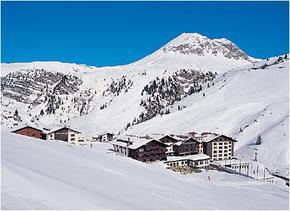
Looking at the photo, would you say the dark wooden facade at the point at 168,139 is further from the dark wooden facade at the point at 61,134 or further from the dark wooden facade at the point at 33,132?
the dark wooden facade at the point at 33,132

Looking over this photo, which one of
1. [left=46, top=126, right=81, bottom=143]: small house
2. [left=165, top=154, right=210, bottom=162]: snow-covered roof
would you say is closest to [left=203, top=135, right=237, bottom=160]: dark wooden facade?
[left=165, top=154, right=210, bottom=162]: snow-covered roof

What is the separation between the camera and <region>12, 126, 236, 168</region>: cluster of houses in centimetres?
8106

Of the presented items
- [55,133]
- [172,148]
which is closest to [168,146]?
[172,148]

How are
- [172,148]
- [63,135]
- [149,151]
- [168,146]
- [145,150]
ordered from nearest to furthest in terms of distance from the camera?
[145,150]
[149,151]
[168,146]
[172,148]
[63,135]

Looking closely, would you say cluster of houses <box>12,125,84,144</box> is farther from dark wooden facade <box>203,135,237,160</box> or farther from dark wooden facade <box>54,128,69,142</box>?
dark wooden facade <box>203,135,237,160</box>

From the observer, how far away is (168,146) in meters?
88.1

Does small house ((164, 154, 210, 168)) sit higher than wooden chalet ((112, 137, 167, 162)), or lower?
lower

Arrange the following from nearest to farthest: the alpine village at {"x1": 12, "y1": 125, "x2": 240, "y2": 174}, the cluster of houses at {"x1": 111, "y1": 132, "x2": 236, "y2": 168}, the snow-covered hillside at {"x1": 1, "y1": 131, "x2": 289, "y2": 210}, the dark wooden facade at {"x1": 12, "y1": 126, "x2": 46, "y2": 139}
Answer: the snow-covered hillside at {"x1": 1, "y1": 131, "x2": 289, "y2": 210} → the alpine village at {"x1": 12, "y1": 125, "x2": 240, "y2": 174} → the cluster of houses at {"x1": 111, "y1": 132, "x2": 236, "y2": 168} → the dark wooden facade at {"x1": 12, "y1": 126, "x2": 46, "y2": 139}

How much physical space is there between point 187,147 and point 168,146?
477cm

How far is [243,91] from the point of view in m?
197

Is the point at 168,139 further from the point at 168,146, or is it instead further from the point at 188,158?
the point at 188,158

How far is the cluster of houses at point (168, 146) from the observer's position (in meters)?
81.1

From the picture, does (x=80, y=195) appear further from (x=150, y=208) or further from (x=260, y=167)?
(x=260, y=167)

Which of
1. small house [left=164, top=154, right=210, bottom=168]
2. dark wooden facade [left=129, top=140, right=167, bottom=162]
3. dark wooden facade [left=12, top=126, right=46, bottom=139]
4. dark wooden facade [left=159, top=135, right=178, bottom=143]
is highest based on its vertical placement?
dark wooden facade [left=12, top=126, right=46, bottom=139]
